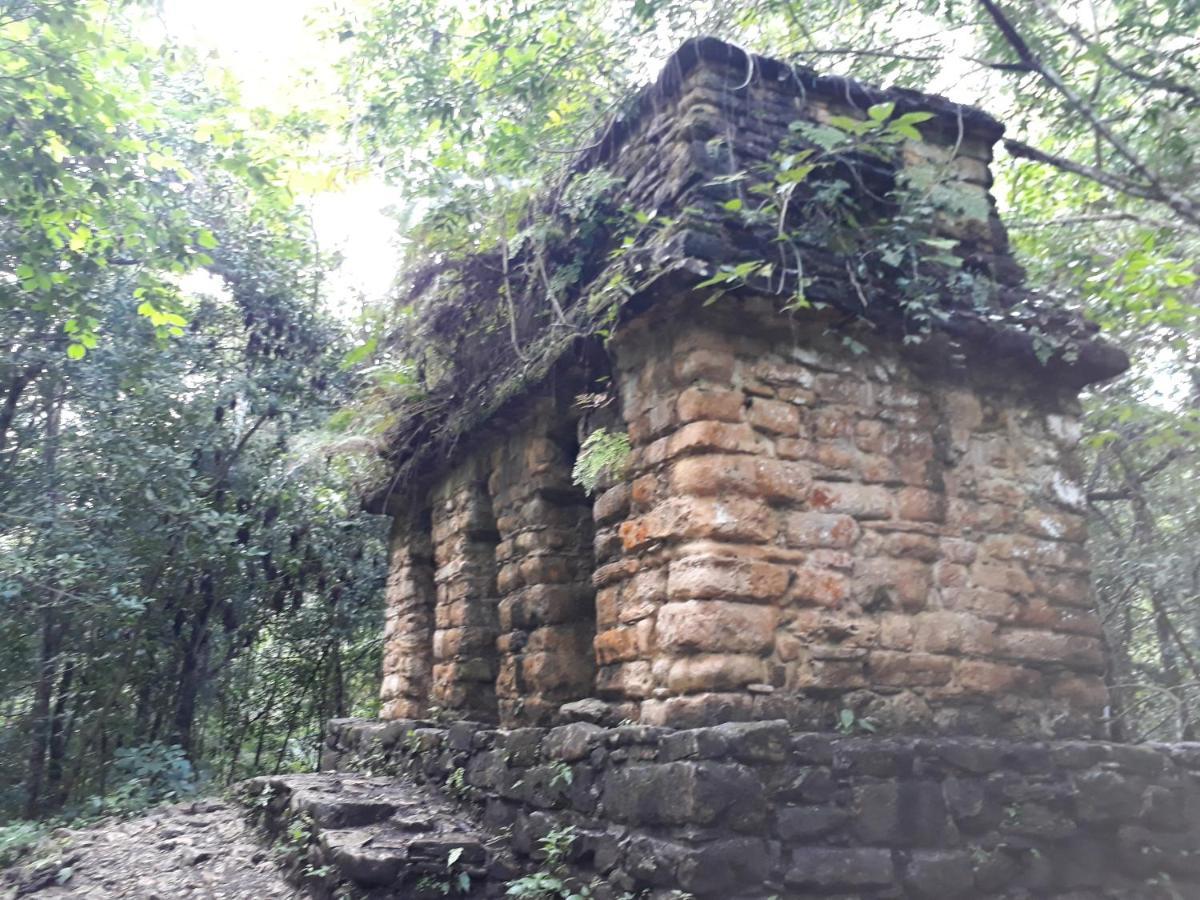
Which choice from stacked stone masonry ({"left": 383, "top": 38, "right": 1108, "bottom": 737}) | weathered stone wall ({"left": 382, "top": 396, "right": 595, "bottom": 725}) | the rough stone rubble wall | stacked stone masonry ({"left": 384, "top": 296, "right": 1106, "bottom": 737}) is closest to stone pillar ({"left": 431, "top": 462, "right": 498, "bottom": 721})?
weathered stone wall ({"left": 382, "top": 396, "right": 595, "bottom": 725})

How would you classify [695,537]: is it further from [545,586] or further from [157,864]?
[157,864]

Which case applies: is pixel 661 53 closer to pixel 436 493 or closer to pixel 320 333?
pixel 436 493

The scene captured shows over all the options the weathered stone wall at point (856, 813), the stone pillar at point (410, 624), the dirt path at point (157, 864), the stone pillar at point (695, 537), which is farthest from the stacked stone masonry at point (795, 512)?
the stone pillar at point (410, 624)

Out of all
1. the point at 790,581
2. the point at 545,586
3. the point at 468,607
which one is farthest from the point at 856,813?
the point at 468,607

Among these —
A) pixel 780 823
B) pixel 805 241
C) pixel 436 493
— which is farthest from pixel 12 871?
pixel 805 241

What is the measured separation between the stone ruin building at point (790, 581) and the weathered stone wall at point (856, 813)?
0.01 metres

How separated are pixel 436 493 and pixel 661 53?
3222 millimetres

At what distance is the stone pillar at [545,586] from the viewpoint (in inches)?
190

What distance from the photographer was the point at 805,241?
164 inches

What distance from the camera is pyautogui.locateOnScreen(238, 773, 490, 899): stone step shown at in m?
4.21

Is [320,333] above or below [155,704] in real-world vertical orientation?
above

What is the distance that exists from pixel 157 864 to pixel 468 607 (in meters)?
2.14

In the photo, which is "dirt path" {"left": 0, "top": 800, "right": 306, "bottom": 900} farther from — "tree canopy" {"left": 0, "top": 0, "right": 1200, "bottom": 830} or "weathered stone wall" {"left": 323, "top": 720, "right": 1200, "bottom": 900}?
"tree canopy" {"left": 0, "top": 0, "right": 1200, "bottom": 830}

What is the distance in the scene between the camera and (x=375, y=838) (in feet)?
14.9
